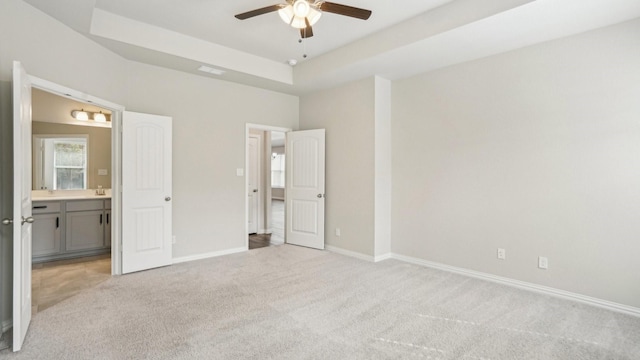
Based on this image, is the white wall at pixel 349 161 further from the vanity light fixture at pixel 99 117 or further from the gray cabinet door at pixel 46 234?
the gray cabinet door at pixel 46 234

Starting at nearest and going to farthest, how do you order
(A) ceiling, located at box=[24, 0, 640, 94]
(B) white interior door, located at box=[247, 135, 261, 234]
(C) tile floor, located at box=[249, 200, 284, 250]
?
(A) ceiling, located at box=[24, 0, 640, 94]
(C) tile floor, located at box=[249, 200, 284, 250]
(B) white interior door, located at box=[247, 135, 261, 234]

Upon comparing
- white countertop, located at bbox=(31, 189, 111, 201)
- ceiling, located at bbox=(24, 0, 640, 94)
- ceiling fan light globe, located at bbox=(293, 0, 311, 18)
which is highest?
ceiling, located at bbox=(24, 0, 640, 94)

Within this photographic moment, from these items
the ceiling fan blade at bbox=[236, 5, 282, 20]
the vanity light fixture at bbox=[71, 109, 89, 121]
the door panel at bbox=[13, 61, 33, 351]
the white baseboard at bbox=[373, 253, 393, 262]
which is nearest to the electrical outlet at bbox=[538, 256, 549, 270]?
the white baseboard at bbox=[373, 253, 393, 262]

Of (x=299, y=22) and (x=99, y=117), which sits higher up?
(x=299, y=22)

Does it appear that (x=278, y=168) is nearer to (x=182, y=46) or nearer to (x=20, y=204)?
(x=182, y=46)

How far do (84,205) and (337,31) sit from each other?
14.5 feet

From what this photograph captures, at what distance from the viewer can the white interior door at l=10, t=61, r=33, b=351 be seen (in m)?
2.23

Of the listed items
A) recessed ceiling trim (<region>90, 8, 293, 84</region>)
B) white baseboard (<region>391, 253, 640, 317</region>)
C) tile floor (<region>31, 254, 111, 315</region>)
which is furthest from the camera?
recessed ceiling trim (<region>90, 8, 293, 84</region>)

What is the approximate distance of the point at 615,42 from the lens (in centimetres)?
301

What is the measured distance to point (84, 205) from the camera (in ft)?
15.5

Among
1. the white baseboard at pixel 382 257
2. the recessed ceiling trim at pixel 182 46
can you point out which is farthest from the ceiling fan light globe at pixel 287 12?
the white baseboard at pixel 382 257

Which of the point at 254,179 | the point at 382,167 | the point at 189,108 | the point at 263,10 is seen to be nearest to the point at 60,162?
the point at 189,108

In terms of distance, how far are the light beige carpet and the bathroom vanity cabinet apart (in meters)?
1.55

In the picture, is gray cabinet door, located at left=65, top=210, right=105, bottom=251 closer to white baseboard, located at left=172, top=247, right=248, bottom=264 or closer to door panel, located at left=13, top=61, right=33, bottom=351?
white baseboard, located at left=172, top=247, right=248, bottom=264
